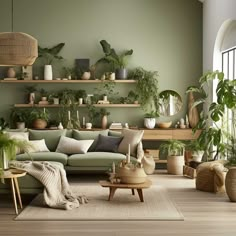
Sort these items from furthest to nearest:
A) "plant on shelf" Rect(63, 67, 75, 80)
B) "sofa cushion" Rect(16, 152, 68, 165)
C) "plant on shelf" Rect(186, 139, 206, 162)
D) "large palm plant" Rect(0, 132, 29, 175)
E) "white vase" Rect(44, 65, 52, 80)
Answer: "plant on shelf" Rect(63, 67, 75, 80)
"white vase" Rect(44, 65, 52, 80)
"plant on shelf" Rect(186, 139, 206, 162)
"sofa cushion" Rect(16, 152, 68, 165)
"large palm plant" Rect(0, 132, 29, 175)

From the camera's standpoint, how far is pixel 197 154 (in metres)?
9.23

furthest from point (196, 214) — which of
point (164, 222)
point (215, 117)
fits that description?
point (215, 117)

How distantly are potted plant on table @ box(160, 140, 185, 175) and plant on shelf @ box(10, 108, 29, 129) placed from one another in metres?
2.91

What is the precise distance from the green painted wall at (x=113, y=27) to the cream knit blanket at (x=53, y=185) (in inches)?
167

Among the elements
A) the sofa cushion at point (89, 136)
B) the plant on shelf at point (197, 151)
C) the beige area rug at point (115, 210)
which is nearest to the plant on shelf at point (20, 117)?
the sofa cushion at point (89, 136)

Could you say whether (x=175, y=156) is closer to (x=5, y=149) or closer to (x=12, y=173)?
(x=12, y=173)

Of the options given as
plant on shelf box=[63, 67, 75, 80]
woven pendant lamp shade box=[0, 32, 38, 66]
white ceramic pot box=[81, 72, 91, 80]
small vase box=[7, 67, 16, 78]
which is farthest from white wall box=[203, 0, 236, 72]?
small vase box=[7, 67, 16, 78]

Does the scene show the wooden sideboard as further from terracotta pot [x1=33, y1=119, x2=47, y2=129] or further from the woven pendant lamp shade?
the woven pendant lamp shade

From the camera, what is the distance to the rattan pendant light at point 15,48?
264 inches

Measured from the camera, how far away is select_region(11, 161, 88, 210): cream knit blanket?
6301 mm

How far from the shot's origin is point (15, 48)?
6.73 m

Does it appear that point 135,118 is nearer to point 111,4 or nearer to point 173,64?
point 173,64

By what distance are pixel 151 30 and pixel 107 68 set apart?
124 centimetres

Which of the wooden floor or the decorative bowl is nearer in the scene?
the wooden floor
